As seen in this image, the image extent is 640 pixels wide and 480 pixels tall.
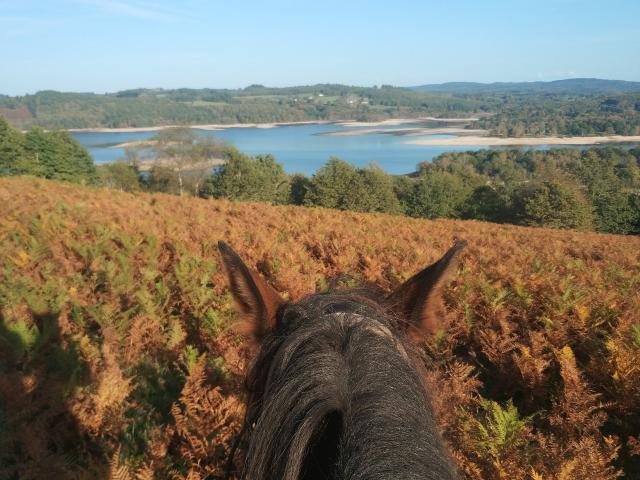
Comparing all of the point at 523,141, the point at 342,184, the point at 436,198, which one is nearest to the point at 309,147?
the point at 523,141

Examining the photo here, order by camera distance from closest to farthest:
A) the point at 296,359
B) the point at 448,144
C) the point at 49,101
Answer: the point at 296,359 → the point at 448,144 → the point at 49,101

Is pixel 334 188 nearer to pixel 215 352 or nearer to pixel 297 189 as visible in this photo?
pixel 297 189

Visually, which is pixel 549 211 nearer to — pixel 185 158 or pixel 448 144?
pixel 185 158

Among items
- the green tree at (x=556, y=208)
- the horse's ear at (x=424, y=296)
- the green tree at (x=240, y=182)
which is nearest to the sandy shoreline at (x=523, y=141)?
the green tree at (x=556, y=208)

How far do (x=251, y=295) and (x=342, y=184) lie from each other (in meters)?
44.4

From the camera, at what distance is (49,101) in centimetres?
19488

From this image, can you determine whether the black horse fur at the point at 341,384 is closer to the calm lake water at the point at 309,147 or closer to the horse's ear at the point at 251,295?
the horse's ear at the point at 251,295

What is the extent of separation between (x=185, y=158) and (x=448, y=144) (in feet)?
315

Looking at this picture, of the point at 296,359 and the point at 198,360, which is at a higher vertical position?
the point at 296,359

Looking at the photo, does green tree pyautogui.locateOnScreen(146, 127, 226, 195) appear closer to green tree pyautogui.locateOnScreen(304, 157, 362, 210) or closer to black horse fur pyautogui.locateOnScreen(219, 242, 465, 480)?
green tree pyautogui.locateOnScreen(304, 157, 362, 210)

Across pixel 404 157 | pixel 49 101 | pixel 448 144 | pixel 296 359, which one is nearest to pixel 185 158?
pixel 296 359

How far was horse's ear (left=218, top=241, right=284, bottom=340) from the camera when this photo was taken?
123 centimetres

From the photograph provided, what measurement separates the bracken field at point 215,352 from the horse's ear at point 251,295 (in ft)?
3.04

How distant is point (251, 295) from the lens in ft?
4.23
